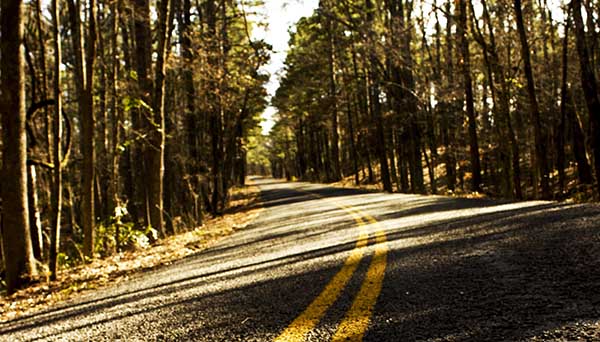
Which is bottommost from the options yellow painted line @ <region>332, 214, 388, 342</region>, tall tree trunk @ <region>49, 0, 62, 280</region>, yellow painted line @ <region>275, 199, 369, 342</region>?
yellow painted line @ <region>275, 199, 369, 342</region>

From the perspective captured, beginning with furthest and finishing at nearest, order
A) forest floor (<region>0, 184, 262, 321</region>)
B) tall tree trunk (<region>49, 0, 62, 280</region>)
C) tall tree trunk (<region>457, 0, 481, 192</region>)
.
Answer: tall tree trunk (<region>457, 0, 481, 192</region>) → tall tree trunk (<region>49, 0, 62, 280</region>) → forest floor (<region>0, 184, 262, 321</region>)

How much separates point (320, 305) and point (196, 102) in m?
17.5

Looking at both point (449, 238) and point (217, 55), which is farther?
point (217, 55)

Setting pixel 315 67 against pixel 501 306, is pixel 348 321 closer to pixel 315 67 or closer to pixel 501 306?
pixel 501 306

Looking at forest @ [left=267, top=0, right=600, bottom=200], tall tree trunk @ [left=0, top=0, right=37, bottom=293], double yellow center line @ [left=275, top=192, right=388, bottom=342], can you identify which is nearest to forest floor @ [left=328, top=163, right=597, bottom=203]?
forest @ [left=267, top=0, right=600, bottom=200]

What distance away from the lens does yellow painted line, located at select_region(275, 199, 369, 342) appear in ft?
9.84

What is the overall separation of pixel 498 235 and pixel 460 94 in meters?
17.0

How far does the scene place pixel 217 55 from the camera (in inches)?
725

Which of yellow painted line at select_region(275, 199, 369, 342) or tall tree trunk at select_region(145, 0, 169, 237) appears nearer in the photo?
yellow painted line at select_region(275, 199, 369, 342)

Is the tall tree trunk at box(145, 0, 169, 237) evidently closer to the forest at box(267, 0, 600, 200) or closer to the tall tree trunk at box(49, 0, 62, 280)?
the tall tree trunk at box(49, 0, 62, 280)

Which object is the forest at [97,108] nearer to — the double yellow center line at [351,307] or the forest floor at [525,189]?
the double yellow center line at [351,307]

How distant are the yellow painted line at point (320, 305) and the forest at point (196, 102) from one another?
6.21m

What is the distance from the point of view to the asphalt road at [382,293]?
2869 millimetres

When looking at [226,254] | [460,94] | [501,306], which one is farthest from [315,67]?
[501,306]
